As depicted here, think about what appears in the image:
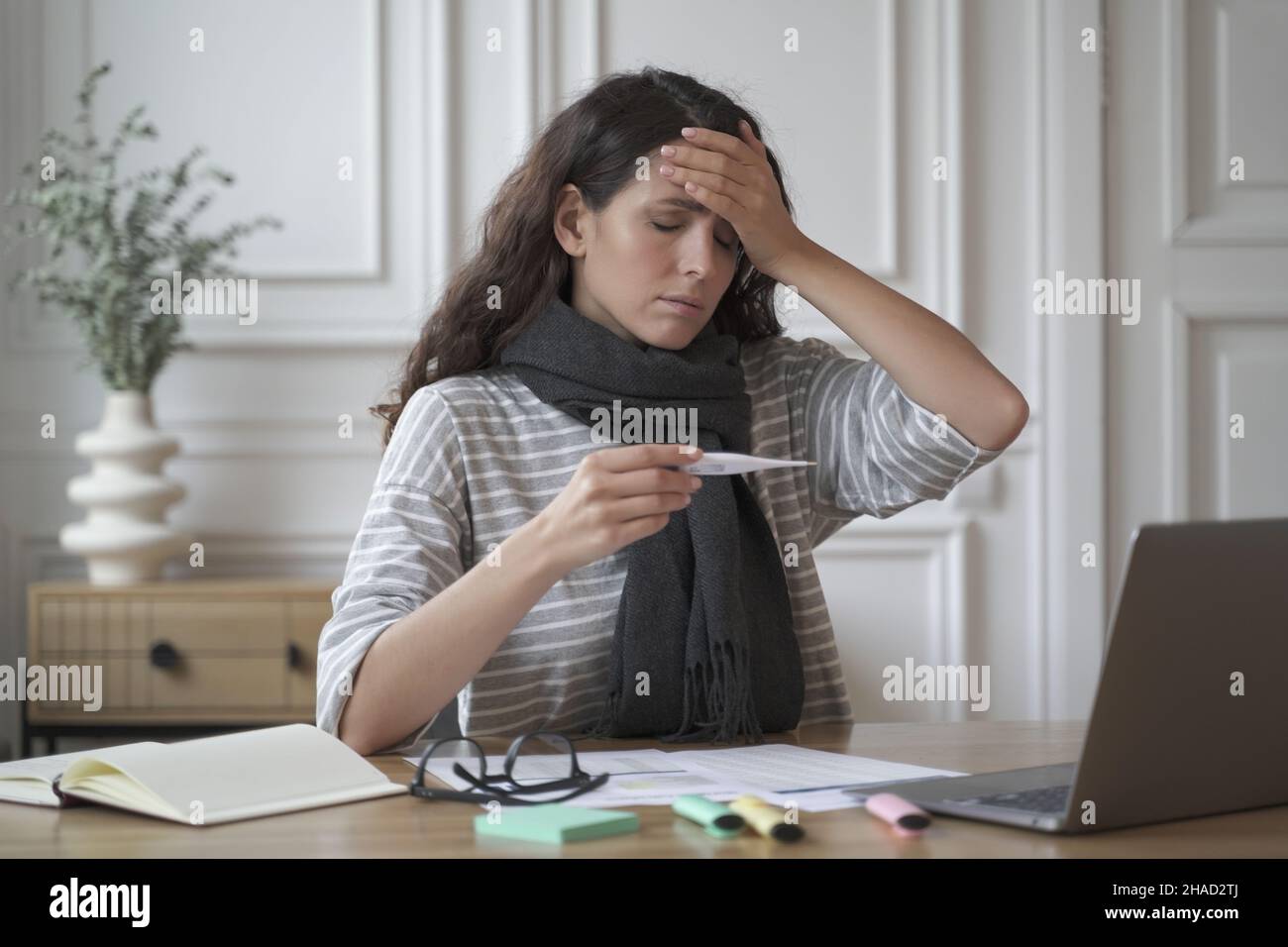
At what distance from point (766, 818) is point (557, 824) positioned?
134mm

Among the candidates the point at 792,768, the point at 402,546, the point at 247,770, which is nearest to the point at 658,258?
the point at 402,546

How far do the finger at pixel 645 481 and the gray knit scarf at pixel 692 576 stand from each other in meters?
0.30

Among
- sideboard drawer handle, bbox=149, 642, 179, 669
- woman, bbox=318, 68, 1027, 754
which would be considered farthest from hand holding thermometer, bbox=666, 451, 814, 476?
sideboard drawer handle, bbox=149, 642, 179, 669

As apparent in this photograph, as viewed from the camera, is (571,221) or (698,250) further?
(571,221)

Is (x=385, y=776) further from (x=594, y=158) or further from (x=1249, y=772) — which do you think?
(x=594, y=158)

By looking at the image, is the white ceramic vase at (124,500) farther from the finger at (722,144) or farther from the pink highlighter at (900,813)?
the pink highlighter at (900,813)

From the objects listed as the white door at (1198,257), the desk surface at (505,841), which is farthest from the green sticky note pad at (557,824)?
the white door at (1198,257)

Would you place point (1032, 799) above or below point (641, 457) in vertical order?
below

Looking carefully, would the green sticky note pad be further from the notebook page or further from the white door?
the white door

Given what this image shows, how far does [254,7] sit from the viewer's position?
286 centimetres

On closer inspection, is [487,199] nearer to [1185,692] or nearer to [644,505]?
[644,505]

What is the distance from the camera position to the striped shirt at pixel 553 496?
1.40m

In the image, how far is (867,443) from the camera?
1.65 m
